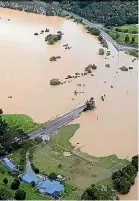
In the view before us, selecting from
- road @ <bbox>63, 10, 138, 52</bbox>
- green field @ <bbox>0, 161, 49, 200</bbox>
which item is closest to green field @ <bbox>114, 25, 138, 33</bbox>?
road @ <bbox>63, 10, 138, 52</bbox>

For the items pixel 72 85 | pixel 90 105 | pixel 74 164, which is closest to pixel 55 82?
pixel 72 85

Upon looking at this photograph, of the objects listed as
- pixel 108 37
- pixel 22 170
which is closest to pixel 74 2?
pixel 108 37

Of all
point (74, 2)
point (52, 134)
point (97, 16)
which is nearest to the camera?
point (52, 134)

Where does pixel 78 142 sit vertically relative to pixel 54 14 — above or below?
below

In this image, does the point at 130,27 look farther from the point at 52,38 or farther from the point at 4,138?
the point at 4,138

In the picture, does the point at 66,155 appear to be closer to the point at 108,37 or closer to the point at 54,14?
the point at 108,37

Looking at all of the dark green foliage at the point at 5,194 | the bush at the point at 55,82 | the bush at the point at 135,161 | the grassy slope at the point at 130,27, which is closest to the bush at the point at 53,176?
the dark green foliage at the point at 5,194
